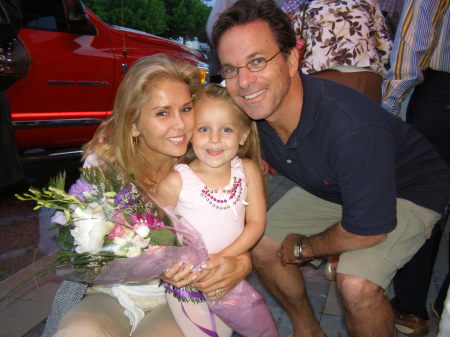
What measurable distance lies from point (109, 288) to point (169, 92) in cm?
97

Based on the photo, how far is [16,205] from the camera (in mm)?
4477

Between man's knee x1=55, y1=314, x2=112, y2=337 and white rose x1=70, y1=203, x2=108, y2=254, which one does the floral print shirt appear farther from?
man's knee x1=55, y1=314, x2=112, y2=337

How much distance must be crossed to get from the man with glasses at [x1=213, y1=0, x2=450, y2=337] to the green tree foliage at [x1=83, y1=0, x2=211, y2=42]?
14.1 metres

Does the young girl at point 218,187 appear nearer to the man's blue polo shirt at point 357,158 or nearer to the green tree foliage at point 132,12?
the man's blue polo shirt at point 357,158

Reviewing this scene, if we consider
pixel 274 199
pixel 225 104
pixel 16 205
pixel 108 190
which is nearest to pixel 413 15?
pixel 225 104

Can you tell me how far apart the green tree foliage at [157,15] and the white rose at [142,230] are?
48.6 ft

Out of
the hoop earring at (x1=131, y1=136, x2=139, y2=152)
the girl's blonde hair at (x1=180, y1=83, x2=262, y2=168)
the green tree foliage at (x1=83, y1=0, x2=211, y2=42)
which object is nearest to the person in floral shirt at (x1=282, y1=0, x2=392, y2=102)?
the girl's blonde hair at (x1=180, y1=83, x2=262, y2=168)

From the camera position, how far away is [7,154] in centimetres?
296

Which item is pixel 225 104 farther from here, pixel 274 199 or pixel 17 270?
pixel 274 199

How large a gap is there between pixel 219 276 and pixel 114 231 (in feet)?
1.82

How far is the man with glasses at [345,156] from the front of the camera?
2014mm

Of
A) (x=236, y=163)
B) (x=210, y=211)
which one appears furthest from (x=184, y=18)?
(x=210, y=211)

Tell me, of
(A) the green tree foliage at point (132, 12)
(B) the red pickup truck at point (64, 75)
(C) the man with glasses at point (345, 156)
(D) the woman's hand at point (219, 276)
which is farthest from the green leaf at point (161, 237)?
(A) the green tree foliage at point (132, 12)

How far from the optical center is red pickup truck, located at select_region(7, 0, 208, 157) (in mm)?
4105
